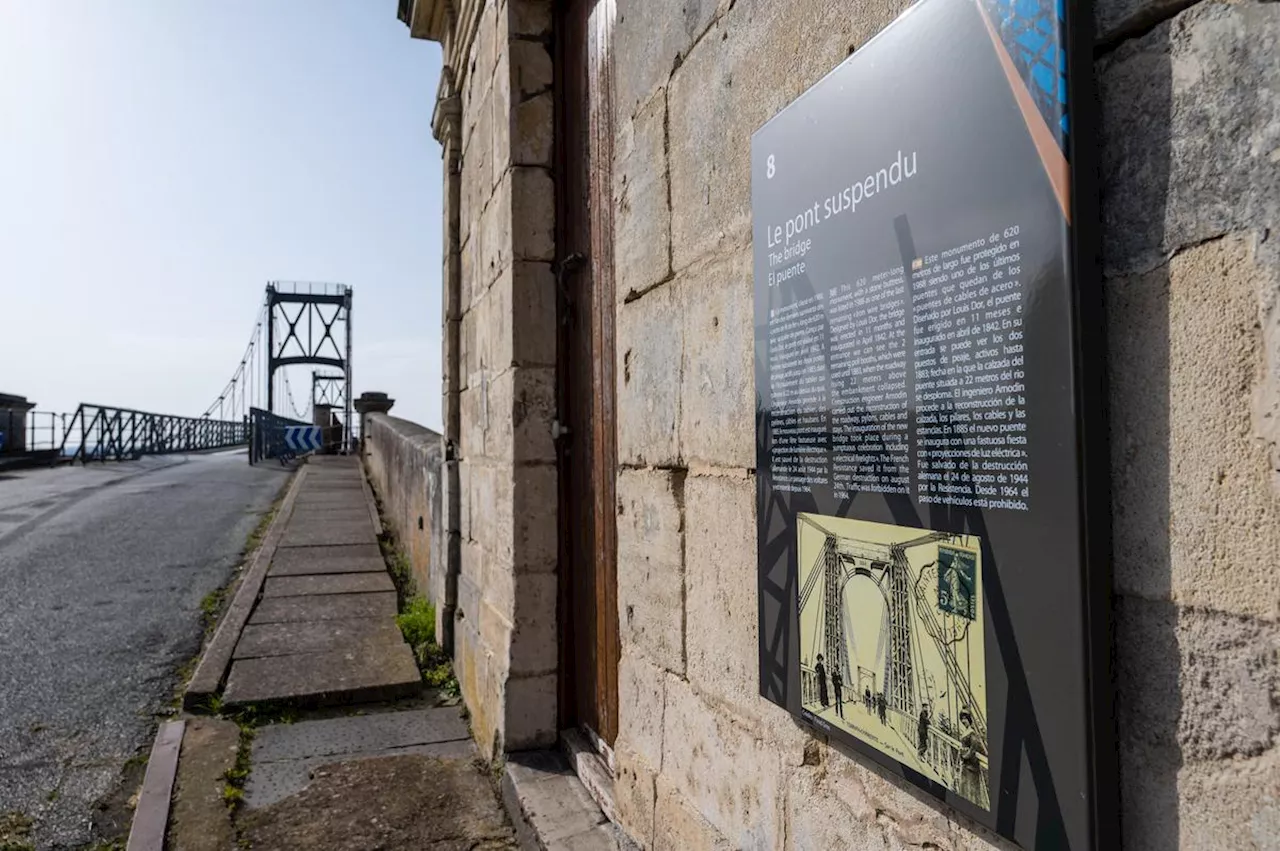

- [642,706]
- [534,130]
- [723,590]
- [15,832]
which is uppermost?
[534,130]

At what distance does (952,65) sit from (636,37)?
1210 millimetres

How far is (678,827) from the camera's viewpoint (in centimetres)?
172

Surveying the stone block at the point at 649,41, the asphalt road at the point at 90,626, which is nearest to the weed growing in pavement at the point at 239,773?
the asphalt road at the point at 90,626

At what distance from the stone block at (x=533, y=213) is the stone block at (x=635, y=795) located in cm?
175

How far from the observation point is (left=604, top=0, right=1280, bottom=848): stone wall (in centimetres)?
69

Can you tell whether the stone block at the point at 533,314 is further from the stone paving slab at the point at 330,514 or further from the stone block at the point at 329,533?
the stone paving slab at the point at 330,514

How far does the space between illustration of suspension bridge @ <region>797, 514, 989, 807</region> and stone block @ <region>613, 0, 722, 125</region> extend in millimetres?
1067

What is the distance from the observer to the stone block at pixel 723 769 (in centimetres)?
141

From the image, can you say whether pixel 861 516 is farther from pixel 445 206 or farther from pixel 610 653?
pixel 445 206

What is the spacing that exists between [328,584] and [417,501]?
Result: 90 cm

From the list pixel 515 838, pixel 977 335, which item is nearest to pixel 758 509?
pixel 977 335

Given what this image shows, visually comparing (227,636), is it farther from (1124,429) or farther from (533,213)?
(1124,429)

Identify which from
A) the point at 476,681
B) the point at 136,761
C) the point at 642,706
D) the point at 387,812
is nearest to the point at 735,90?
the point at 642,706

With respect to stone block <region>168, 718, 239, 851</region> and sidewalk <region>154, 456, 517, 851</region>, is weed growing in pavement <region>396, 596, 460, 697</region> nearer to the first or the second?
sidewalk <region>154, 456, 517, 851</region>
